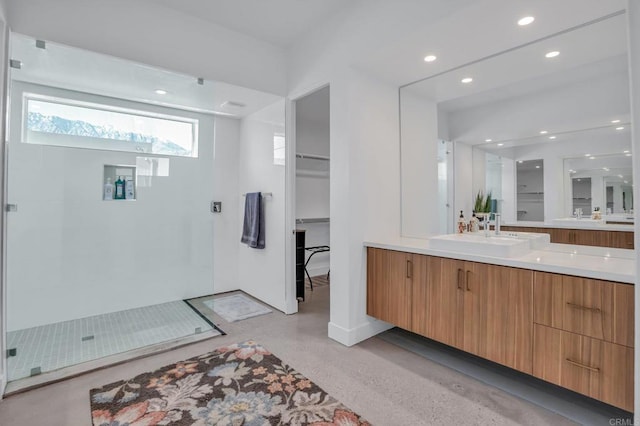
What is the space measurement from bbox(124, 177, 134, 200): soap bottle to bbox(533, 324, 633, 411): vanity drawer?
3.54 metres

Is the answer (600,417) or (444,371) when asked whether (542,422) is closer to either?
(600,417)

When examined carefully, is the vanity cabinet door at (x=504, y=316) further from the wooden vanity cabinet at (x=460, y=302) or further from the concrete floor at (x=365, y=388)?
the concrete floor at (x=365, y=388)

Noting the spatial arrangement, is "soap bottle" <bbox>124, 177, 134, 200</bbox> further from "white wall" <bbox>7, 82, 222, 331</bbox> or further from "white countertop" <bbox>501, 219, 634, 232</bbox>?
"white countertop" <bbox>501, 219, 634, 232</bbox>

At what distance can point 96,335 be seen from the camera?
2633 millimetres

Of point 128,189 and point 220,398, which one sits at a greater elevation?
point 128,189

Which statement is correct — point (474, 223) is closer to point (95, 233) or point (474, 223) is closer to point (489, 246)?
point (489, 246)

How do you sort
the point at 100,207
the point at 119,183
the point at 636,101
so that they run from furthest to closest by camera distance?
the point at 119,183
the point at 100,207
the point at 636,101

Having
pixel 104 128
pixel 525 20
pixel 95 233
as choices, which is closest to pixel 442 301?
pixel 525 20

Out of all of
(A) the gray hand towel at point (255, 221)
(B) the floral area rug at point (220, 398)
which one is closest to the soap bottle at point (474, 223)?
(B) the floral area rug at point (220, 398)

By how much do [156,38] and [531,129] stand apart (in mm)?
2935

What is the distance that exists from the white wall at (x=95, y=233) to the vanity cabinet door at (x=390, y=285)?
5.94 feet

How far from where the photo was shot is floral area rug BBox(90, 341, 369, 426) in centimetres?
166

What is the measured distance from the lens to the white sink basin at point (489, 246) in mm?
1892

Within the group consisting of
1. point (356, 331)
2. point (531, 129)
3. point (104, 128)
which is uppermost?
point (104, 128)
